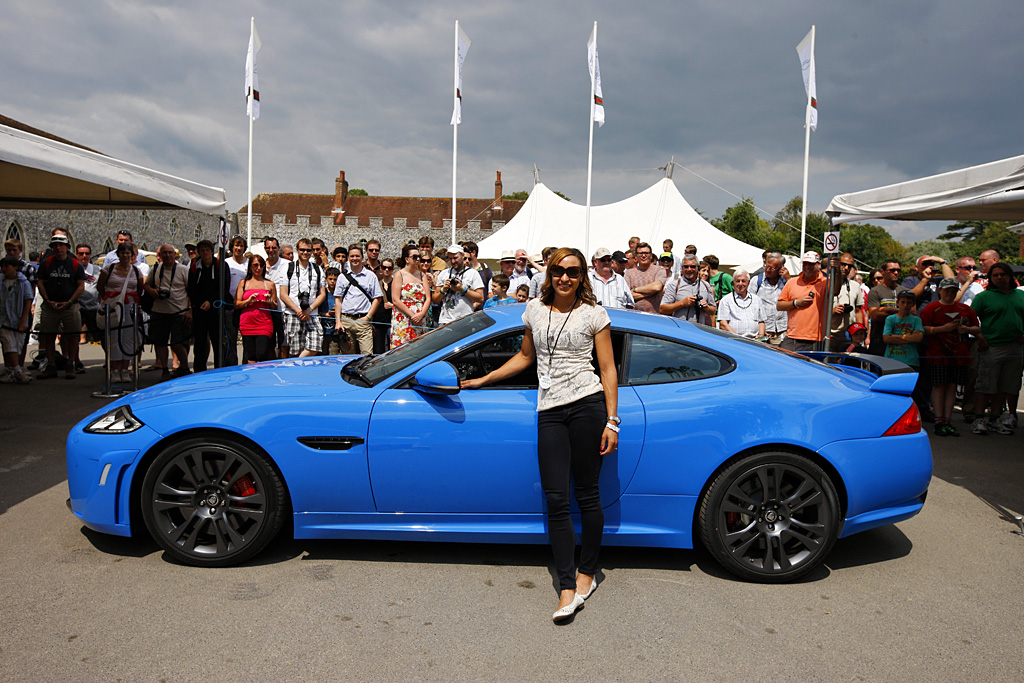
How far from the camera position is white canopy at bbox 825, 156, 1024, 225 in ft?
19.5

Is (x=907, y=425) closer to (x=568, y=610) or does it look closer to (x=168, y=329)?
(x=568, y=610)

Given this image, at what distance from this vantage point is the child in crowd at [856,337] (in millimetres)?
9203

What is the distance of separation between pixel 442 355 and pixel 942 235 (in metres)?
109

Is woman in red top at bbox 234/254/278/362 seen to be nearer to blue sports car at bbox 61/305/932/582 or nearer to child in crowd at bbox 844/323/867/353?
blue sports car at bbox 61/305/932/582

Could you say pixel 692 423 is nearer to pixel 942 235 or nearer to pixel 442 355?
pixel 442 355

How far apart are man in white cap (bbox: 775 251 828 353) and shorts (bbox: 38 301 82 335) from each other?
9518 millimetres

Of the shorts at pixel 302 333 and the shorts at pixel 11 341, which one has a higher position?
the shorts at pixel 302 333

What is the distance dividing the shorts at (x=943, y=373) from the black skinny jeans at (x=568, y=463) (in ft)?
20.7

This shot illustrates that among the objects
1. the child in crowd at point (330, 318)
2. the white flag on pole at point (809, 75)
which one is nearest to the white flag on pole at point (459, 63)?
the white flag on pole at point (809, 75)

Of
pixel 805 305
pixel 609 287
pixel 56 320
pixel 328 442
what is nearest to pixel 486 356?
pixel 328 442

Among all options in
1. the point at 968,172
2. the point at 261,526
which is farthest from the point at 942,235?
the point at 261,526

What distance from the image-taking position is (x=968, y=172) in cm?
636

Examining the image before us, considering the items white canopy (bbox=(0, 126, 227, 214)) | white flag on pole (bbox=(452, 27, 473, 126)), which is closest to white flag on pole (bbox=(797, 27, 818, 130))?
white flag on pole (bbox=(452, 27, 473, 126))

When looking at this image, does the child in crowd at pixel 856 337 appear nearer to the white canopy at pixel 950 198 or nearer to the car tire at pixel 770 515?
the white canopy at pixel 950 198
